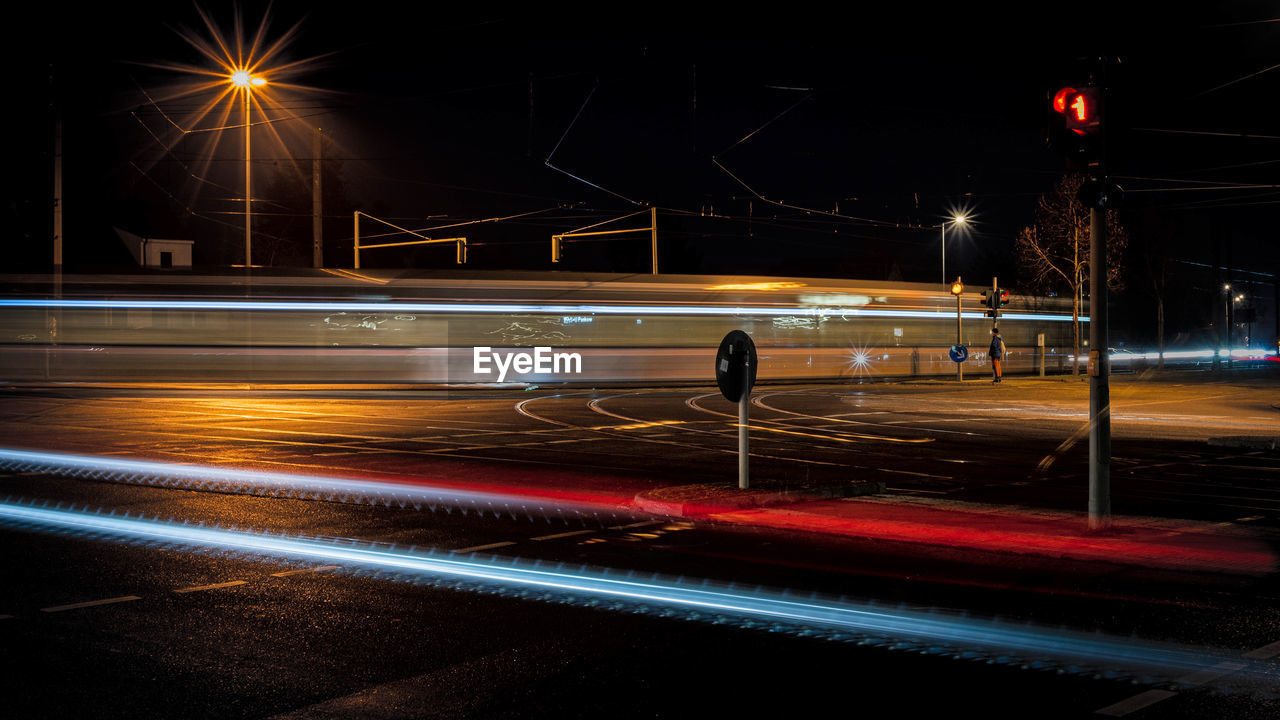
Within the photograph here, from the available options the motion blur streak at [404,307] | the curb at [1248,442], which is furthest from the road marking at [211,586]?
the motion blur streak at [404,307]

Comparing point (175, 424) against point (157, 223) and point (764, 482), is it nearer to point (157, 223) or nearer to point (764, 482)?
point (764, 482)

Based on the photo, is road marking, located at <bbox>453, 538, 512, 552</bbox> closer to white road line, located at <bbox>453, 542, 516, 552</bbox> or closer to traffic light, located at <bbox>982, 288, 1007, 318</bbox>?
white road line, located at <bbox>453, 542, 516, 552</bbox>

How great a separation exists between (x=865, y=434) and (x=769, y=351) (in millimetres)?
Result: 17274

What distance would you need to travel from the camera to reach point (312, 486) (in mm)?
11625

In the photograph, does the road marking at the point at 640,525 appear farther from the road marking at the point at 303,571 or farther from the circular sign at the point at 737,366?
the road marking at the point at 303,571

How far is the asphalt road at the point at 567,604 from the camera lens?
4.88 meters

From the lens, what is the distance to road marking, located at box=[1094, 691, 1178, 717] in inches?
184

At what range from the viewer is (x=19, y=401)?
24.8 metres

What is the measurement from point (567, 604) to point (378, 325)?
2465 cm

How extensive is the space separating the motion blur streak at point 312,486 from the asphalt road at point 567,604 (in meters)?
0.43

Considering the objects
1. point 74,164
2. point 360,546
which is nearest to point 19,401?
point 360,546

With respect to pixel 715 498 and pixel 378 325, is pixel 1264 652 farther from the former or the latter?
pixel 378 325

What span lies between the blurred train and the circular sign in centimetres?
2065

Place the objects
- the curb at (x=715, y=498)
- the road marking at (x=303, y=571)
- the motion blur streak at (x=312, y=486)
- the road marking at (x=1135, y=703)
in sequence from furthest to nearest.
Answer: the motion blur streak at (x=312, y=486)
the curb at (x=715, y=498)
the road marking at (x=303, y=571)
the road marking at (x=1135, y=703)
